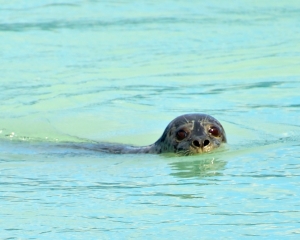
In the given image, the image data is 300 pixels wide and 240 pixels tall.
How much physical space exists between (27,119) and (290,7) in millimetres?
7636

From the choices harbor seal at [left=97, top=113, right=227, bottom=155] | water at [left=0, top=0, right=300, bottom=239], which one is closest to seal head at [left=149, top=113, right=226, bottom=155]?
harbor seal at [left=97, top=113, right=227, bottom=155]

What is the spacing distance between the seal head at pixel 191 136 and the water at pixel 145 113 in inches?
7.6

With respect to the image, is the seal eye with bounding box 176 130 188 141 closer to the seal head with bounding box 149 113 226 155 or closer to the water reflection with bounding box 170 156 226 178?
the seal head with bounding box 149 113 226 155

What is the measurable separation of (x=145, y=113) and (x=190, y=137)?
247 centimetres

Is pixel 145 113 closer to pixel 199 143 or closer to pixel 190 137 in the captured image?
pixel 190 137

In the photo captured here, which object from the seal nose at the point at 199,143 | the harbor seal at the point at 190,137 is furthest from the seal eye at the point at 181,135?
the seal nose at the point at 199,143

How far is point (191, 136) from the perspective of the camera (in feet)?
27.9

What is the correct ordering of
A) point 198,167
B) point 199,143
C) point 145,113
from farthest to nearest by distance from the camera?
point 145,113 → point 199,143 → point 198,167

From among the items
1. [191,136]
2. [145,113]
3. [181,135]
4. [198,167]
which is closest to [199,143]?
[191,136]

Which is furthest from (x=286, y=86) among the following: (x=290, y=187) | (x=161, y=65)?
(x=290, y=187)

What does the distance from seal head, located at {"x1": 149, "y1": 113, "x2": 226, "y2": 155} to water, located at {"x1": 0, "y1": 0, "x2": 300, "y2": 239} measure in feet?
0.63

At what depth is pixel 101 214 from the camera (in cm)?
619

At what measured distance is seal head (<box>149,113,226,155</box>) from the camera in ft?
27.7

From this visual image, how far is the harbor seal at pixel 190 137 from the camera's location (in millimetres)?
8438
